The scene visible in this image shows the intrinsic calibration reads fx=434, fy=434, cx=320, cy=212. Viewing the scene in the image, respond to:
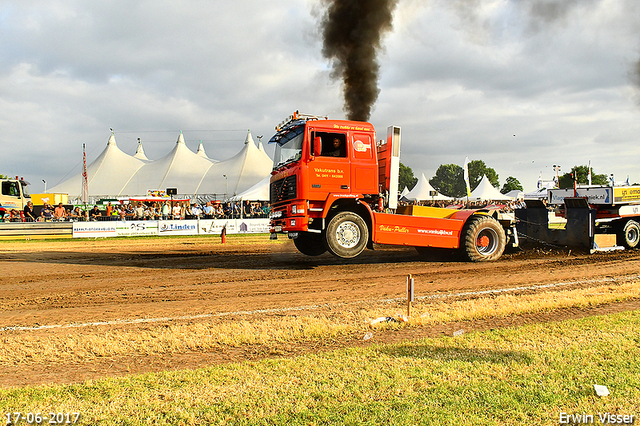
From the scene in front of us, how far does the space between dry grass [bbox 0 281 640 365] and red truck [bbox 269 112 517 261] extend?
11.5 ft

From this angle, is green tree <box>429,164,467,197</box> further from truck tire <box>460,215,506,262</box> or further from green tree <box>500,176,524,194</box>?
truck tire <box>460,215,506,262</box>

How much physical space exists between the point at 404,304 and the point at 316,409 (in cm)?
383

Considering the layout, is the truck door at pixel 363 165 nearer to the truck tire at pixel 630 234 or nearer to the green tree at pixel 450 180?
the truck tire at pixel 630 234

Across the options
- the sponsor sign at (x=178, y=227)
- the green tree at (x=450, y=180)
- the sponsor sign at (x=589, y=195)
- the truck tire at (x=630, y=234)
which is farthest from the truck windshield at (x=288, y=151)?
the green tree at (x=450, y=180)

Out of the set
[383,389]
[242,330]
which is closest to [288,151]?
[242,330]

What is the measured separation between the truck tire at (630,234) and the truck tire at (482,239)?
4.63 metres

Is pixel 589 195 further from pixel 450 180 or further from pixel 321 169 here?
pixel 450 180

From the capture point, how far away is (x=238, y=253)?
15.2m

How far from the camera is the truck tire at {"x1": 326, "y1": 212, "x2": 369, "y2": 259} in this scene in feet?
33.5

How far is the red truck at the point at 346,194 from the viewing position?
33.4 ft

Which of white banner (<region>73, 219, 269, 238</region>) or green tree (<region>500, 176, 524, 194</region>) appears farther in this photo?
green tree (<region>500, 176, 524, 194</region>)

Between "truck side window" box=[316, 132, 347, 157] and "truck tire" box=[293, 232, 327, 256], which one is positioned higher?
"truck side window" box=[316, 132, 347, 157]

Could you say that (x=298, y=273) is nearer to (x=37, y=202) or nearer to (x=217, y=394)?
(x=217, y=394)

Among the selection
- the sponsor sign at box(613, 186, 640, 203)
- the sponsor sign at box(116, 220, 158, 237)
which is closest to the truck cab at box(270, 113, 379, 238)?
the sponsor sign at box(613, 186, 640, 203)
